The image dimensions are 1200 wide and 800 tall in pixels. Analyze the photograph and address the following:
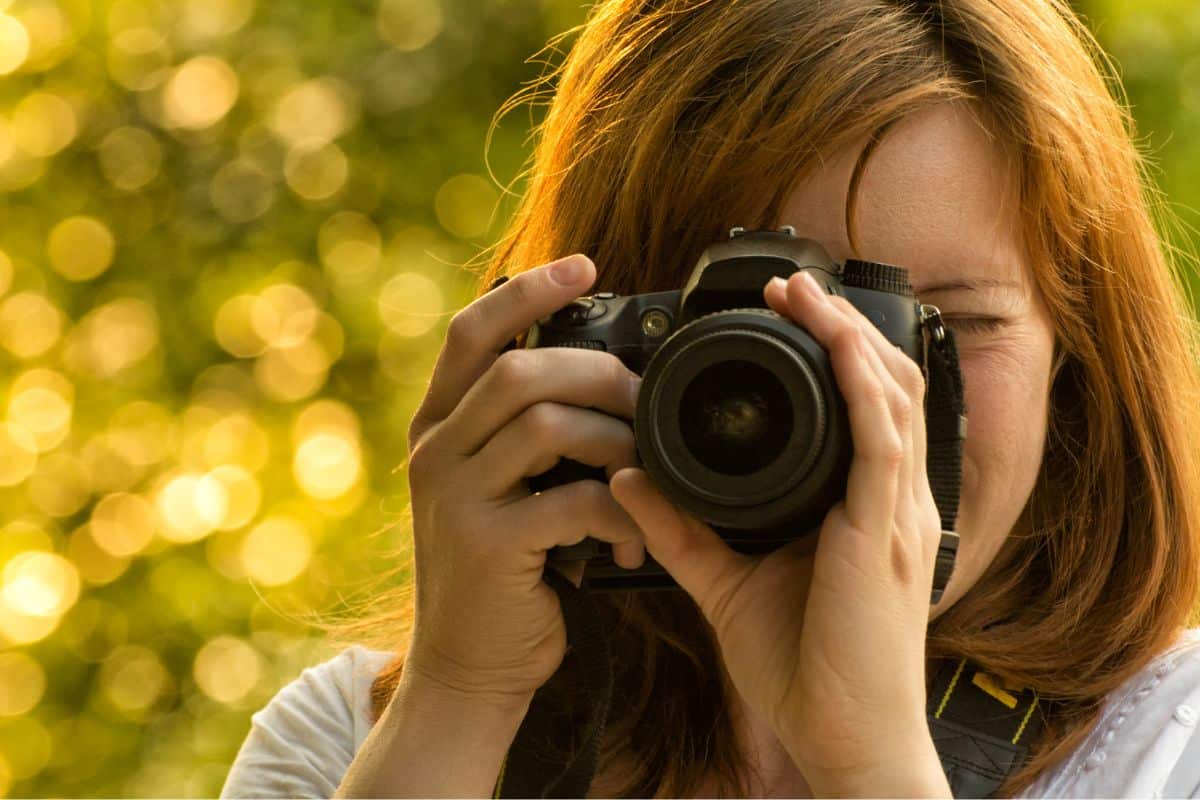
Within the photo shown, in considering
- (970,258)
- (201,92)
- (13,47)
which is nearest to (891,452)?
(970,258)

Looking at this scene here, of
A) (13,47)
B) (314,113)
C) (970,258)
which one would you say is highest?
(13,47)

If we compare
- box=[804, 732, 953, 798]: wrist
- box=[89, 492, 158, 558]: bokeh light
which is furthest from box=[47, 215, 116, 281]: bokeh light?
box=[804, 732, 953, 798]: wrist

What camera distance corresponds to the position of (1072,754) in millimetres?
1083

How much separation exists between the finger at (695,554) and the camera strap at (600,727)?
0.12m

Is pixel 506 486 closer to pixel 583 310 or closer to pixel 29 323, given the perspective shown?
pixel 583 310

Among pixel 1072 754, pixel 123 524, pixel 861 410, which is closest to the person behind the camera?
pixel 861 410

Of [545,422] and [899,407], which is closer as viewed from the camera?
[899,407]

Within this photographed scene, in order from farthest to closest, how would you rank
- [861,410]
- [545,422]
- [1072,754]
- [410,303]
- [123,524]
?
[123,524] < [410,303] < [1072,754] < [545,422] < [861,410]

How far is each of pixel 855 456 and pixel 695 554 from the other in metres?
0.13

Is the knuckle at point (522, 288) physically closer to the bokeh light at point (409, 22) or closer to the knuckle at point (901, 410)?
the knuckle at point (901, 410)

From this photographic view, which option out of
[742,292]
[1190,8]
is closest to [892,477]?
[742,292]

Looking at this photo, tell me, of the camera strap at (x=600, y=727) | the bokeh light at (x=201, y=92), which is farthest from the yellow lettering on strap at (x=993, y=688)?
the bokeh light at (x=201, y=92)

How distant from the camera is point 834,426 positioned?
85cm

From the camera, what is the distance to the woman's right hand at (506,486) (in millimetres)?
973
